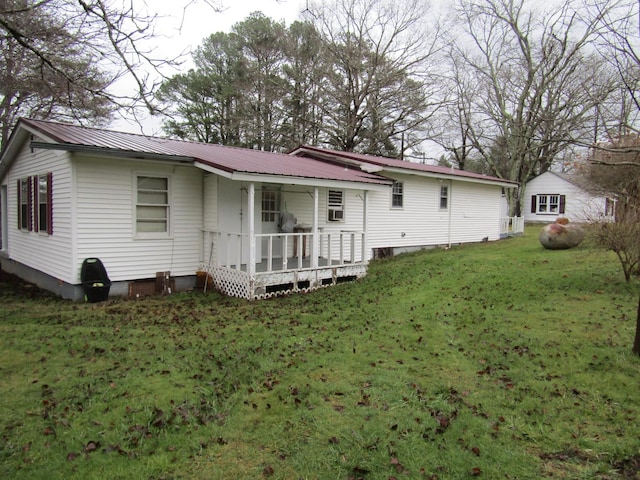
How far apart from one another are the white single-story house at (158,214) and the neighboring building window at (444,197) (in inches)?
241

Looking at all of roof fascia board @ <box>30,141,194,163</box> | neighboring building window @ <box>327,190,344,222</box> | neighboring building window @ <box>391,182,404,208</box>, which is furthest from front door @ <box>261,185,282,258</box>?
neighboring building window @ <box>391,182,404,208</box>

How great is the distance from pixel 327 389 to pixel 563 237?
12.3 m

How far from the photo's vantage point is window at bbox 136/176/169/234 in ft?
32.2

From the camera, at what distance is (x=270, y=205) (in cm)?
1177

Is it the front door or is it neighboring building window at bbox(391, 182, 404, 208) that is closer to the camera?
the front door

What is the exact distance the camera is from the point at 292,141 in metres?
28.2

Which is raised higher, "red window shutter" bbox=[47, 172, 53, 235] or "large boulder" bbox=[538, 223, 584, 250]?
"red window shutter" bbox=[47, 172, 53, 235]

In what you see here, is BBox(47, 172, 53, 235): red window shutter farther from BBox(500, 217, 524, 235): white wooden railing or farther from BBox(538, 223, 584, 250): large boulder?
BBox(500, 217, 524, 235): white wooden railing

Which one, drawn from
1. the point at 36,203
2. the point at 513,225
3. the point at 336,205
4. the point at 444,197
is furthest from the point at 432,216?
the point at 36,203

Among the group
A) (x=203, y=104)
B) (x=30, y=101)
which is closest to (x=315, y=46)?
(x=203, y=104)

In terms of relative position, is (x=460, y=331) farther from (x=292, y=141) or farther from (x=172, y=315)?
(x=292, y=141)

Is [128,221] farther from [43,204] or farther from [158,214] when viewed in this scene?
[43,204]

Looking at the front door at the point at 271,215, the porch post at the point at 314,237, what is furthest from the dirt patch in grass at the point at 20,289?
the porch post at the point at 314,237

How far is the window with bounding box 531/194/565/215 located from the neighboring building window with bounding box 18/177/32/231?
31.4m
